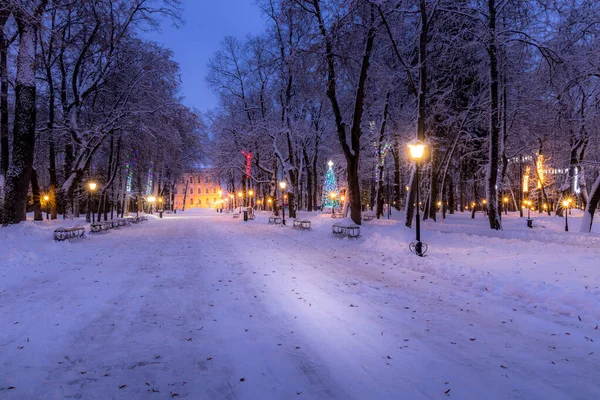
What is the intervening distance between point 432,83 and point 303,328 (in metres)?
20.7

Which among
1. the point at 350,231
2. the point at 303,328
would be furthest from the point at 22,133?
the point at 303,328

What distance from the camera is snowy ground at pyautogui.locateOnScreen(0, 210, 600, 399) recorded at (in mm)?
3244

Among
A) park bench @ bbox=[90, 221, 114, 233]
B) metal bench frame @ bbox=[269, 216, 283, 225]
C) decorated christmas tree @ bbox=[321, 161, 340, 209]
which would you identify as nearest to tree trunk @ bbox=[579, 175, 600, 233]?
metal bench frame @ bbox=[269, 216, 283, 225]

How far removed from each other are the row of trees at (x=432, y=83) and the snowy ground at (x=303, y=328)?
8.40 m

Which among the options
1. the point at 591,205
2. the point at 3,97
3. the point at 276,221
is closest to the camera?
the point at 3,97

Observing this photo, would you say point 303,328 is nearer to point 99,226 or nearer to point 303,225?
point 303,225

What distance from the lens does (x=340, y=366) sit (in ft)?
11.7

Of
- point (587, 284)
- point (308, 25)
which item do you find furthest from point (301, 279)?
point (308, 25)

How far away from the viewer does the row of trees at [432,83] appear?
13484mm

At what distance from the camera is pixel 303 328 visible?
4.62m

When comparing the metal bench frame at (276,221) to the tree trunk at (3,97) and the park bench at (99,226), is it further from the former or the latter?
the tree trunk at (3,97)

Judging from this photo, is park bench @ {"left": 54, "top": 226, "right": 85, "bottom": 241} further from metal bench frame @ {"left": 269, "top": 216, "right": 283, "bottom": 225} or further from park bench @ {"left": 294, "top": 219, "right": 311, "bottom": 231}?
metal bench frame @ {"left": 269, "top": 216, "right": 283, "bottom": 225}

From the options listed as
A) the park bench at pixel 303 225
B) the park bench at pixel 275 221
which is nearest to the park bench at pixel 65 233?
the park bench at pixel 303 225

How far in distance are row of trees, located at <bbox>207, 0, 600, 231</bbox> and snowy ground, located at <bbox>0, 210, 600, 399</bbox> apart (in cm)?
840
